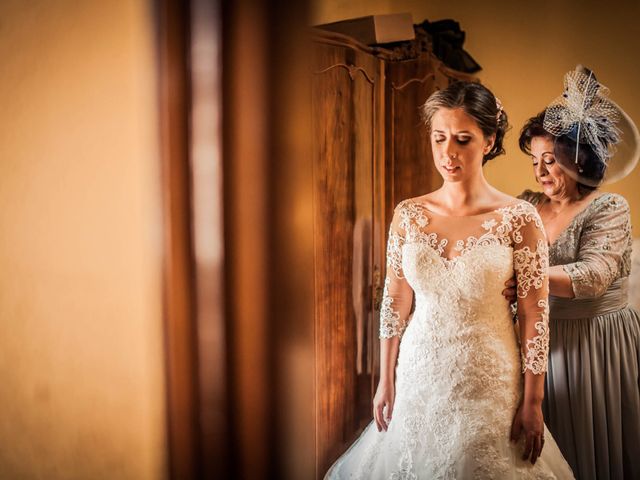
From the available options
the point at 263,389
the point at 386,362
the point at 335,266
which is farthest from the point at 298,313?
the point at 335,266

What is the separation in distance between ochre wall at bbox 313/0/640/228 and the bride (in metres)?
0.10

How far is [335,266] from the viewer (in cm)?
133

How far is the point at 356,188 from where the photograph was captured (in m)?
1.38

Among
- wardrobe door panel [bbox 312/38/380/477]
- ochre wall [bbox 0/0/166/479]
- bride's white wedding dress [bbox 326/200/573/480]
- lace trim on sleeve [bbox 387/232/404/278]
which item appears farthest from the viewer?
wardrobe door panel [bbox 312/38/380/477]

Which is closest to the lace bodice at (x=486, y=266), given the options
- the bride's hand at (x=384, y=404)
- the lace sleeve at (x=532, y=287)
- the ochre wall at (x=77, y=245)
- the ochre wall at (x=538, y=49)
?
the lace sleeve at (x=532, y=287)

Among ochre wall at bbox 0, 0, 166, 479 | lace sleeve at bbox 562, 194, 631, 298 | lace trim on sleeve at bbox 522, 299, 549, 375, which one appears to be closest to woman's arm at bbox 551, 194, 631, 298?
lace sleeve at bbox 562, 194, 631, 298

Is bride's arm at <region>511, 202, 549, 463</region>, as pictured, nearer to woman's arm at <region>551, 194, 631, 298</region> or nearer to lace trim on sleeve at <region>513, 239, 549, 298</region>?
lace trim on sleeve at <region>513, 239, 549, 298</region>

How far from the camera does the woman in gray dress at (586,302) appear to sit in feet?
3.85

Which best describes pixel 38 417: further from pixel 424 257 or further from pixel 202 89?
pixel 424 257

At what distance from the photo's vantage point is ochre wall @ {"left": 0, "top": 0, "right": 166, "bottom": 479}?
1.23ft

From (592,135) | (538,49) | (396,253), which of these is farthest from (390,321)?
(538,49)

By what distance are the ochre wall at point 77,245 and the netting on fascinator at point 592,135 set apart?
105 cm

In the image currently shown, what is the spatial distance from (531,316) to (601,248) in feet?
0.92

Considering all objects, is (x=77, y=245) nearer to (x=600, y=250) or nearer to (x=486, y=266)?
(x=486, y=266)
